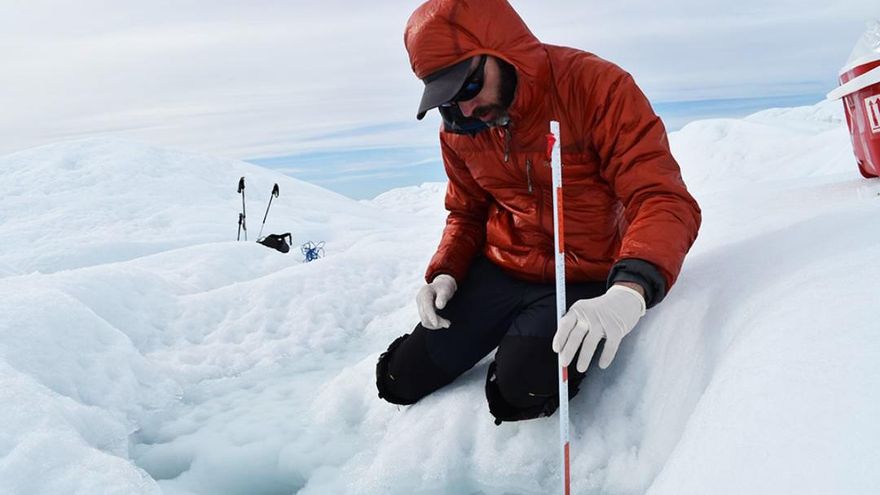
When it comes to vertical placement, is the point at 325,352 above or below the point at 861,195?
below

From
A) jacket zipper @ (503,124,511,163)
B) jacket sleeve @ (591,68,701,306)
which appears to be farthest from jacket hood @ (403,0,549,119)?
jacket sleeve @ (591,68,701,306)

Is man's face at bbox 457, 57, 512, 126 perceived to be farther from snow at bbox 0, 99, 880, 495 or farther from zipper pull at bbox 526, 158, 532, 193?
snow at bbox 0, 99, 880, 495

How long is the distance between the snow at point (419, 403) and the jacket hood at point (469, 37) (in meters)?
0.88

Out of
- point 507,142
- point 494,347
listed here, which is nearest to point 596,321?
point 507,142

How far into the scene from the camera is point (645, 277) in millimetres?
1704

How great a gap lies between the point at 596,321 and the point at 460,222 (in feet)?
3.41

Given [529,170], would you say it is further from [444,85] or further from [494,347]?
[494,347]

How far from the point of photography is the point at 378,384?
251cm

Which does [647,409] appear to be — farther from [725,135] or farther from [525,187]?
[725,135]

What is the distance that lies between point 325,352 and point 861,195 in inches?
109

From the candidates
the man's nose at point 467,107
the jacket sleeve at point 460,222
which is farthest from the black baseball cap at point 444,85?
the jacket sleeve at point 460,222

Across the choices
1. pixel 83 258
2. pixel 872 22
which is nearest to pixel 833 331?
pixel 872 22

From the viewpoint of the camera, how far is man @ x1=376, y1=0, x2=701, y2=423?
176 centimetres

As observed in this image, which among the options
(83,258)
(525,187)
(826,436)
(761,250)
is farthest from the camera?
(83,258)
